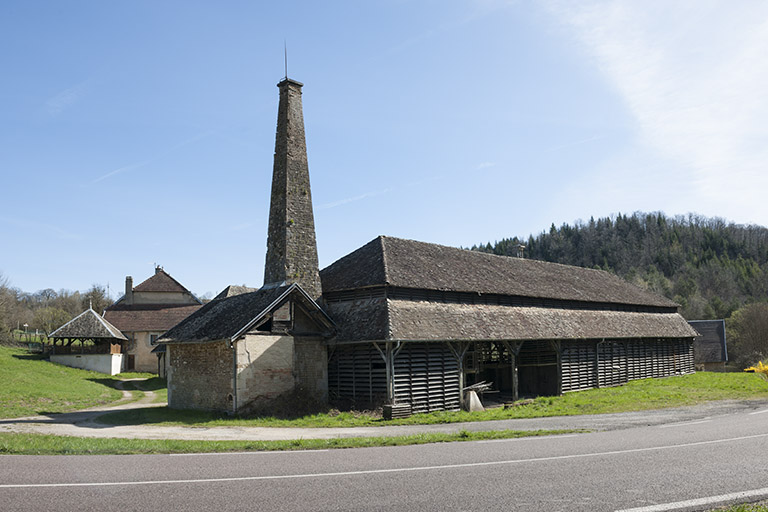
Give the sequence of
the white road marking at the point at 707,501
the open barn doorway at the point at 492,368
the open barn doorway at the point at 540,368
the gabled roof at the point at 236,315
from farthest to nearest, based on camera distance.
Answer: the open barn doorway at the point at 540,368 → the open barn doorway at the point at 492,368 → the gabled roof at the point at 236,315 → the white road marking at the point at 707,501

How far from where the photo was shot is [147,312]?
2013 inches

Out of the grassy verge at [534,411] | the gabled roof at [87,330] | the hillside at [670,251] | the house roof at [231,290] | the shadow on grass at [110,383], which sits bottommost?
the shadow on grass at [110,383]

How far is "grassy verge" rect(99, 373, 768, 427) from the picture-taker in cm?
1938

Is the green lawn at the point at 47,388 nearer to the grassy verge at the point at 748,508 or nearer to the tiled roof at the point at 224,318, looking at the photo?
the tiled roof at the point at 224,318

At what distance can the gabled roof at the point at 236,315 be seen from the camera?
69.5ft

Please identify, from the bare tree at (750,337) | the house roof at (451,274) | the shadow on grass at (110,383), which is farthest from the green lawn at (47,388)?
the bare tree at (750,337)

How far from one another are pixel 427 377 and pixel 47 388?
19865 millimetres

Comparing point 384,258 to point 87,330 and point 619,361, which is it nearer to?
point 619,361

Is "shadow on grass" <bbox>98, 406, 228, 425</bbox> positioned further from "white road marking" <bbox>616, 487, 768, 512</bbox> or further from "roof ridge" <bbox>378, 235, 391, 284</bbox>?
"white road marking" <bbox>616, 487, 768, 512</bbox>

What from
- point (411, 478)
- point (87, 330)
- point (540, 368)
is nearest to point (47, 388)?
point (87, 330)

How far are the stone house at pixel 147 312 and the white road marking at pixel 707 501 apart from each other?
46184 mm

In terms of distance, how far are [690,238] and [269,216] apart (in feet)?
390

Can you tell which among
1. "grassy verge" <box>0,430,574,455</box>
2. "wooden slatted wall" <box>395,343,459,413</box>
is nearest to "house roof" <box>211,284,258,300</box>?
"wooden slatted wall" <box>395,343,459,413</box>

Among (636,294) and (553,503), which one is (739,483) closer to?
(553,503)
